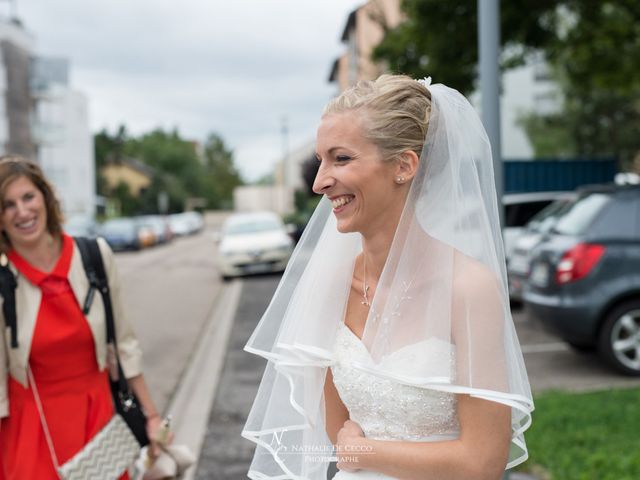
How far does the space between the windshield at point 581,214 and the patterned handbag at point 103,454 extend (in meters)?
5.24

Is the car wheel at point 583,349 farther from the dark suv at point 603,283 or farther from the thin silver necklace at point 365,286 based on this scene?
the thin silver necklace at point 365,286

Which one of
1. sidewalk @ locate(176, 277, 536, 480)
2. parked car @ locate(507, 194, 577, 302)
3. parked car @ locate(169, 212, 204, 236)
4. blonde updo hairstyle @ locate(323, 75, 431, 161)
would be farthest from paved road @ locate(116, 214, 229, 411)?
parked car @ locate(169, 212, 204, 236)

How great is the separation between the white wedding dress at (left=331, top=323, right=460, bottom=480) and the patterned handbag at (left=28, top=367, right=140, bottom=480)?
1300mm

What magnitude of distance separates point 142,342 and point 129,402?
748 centimetres

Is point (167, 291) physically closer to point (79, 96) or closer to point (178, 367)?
point (178, 367)

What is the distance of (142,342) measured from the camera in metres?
10.4

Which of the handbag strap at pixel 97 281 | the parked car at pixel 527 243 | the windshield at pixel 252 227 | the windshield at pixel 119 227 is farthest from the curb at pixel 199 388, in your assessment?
the windshield at pixel 119 227

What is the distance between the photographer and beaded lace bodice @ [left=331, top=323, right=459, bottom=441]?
5.81 feet

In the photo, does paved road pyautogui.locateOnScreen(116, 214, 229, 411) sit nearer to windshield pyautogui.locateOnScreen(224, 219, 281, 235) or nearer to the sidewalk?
the sidewalk

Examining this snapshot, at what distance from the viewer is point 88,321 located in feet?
9.55

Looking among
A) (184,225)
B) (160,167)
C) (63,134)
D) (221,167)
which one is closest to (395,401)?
(63,134)

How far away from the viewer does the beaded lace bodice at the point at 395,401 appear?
69.7 inches

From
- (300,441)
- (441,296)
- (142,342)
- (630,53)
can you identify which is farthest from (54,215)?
(630,53)

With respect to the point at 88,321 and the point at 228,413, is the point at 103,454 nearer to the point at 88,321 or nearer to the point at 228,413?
the point at 88,321
